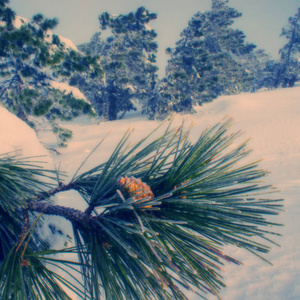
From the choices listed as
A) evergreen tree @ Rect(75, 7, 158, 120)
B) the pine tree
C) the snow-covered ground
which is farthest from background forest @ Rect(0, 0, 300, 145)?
the pine tree

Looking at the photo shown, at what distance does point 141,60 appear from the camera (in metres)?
20.8

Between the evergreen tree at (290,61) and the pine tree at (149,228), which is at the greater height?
the evergreen tree at (290,61)

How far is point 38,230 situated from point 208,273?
0.84m

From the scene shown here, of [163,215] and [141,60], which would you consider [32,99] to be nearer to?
[163,215]

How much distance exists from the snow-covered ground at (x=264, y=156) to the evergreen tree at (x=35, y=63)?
217cm

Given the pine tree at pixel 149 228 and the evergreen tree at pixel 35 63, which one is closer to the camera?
the pine tree at pixel 149 228

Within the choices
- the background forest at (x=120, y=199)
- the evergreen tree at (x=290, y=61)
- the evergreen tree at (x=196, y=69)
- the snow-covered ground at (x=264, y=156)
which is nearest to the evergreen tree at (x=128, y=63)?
the background forest at (x=120, y=199)

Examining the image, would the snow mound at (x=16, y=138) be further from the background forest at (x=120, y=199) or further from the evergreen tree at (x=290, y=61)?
the evergreen tree at (x=290, y=61)

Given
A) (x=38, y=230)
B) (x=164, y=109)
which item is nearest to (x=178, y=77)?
(x=164, y=109)

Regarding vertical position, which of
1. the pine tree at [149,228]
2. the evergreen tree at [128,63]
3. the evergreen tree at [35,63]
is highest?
the evergreen tree at [128,63]

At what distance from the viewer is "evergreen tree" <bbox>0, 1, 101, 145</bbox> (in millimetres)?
4469

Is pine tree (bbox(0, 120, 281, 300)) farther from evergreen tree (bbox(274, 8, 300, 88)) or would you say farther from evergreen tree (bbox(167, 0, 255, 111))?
evergreen tree (bbox(274, 8, 300, 88))

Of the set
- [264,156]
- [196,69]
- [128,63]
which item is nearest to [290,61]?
[196,69]

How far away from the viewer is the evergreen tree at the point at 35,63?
447 cm
